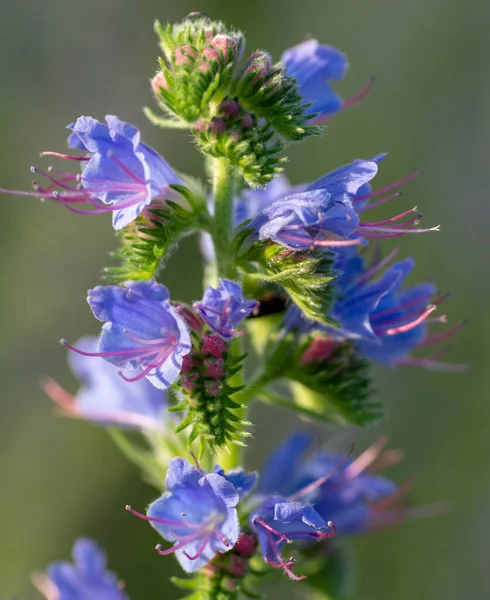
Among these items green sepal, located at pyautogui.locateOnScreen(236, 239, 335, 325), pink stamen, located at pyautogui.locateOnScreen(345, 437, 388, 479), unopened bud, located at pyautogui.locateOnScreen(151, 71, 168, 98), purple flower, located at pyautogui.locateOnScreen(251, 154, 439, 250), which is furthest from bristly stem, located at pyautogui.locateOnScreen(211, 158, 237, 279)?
pink stamen, located at pyautogui.locateOnScreen(345, 437, 388, 479)

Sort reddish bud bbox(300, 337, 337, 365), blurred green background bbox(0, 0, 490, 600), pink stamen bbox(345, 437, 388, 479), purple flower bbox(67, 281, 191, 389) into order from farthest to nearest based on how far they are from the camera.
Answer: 1. blurred green background bbox(0, 0, 490, 600)
2. pink stamen bbox(345, 437, 388, 479)
3. reddish bud bbox(300, 337, 337, 365)
4. purple flower bbox(67, 281, 191, 389)

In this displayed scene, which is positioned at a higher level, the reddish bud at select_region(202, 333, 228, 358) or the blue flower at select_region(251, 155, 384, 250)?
the blue flower at select_region(251, 155, 384, 250)

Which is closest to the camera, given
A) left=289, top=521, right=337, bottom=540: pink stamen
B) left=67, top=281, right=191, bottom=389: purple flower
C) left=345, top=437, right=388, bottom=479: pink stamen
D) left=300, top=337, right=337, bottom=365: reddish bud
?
left=67, top=281, right=191, bottom=389: purple flower

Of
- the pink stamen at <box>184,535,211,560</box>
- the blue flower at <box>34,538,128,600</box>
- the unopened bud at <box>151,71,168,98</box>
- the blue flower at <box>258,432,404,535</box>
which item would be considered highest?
the unopened bud at <box>151,71,168,98</box>

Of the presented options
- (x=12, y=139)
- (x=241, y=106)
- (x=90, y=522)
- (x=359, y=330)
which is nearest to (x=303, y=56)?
(x=241, y=106)

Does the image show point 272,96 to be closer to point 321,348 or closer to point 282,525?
point 321,348

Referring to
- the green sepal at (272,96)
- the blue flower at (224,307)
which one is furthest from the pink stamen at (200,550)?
the green sepal at (272,96)

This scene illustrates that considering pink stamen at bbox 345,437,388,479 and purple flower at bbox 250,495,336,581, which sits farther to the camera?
pink stamen at bbox 345,437,388,479

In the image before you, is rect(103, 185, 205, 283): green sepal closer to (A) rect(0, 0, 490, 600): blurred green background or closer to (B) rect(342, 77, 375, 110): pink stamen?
(B) rect(342, 77, 375, 110): pink stamen
